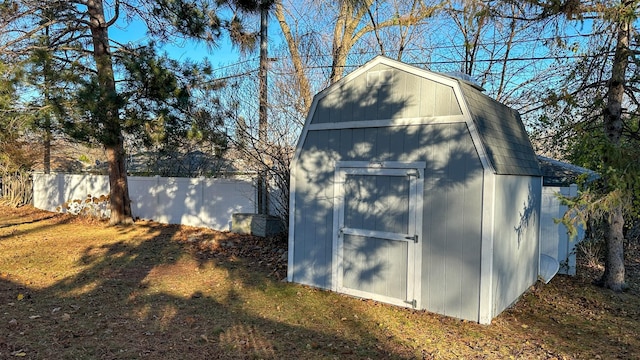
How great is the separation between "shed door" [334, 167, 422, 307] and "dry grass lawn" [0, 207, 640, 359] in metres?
0.25

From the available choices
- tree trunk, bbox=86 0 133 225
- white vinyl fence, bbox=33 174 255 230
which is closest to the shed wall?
white vinyl fence, bbox=33 174 255 230

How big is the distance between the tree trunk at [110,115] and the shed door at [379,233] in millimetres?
5693

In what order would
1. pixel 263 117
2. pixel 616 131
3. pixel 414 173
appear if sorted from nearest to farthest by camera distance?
1. pixel 414 173
2. pixel 616 131
3. pixel 263 117

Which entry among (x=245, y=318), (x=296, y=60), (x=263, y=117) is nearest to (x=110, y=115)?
(x=263, y=117)

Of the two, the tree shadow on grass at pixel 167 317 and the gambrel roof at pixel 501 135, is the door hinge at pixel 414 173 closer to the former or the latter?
the gambrel roof at pixel 501 135

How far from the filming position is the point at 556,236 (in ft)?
23.4

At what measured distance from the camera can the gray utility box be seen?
9438 mm

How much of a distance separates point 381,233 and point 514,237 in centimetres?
173

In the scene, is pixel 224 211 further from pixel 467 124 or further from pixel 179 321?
pixel 467 124

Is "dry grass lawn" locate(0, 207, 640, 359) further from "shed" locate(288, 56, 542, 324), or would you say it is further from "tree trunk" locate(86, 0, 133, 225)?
"tree trunk" locate(86, 0, 133, 225)

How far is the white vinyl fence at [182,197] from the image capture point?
1070 cm

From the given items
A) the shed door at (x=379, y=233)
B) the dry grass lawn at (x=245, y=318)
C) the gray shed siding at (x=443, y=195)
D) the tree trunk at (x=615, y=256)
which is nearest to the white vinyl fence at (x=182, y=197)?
the dry grass lawn at (x=245, y=318)

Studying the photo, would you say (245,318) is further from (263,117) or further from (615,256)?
(615,256)

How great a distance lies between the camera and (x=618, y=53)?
6.03 meters
